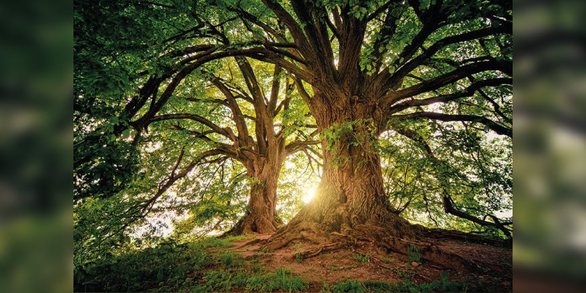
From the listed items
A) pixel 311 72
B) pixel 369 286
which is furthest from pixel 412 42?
pixel 369 286

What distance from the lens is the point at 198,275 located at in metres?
5.59

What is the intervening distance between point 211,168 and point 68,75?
42.7 feet

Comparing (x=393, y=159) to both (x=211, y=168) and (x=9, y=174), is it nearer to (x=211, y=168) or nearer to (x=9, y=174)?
(x=9, y=174)

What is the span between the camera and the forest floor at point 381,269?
4676 millimetres

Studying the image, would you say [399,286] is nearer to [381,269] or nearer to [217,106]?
[381,269]

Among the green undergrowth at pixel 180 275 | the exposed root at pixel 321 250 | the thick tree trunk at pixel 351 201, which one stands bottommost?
the green undergrowth at pixel 180 275

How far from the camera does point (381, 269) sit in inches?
215

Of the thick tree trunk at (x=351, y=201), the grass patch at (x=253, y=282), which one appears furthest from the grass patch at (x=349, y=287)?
the thick tree trunk at (x=351, y=201)

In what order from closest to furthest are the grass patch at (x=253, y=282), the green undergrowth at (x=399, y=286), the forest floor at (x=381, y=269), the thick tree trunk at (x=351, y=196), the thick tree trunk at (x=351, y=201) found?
the green undergrowth at (x=399, y=286), the forest floor at (x=381, y=269), the grass patch at (x=253, y=282), the thick tree trunk at (x=351, y=201), the thick tree trunk at (x=351, y=196)

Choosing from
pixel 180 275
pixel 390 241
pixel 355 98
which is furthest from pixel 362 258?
pixel 355 98

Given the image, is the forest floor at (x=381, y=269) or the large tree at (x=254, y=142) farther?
the large tree at (x=254, y=142)

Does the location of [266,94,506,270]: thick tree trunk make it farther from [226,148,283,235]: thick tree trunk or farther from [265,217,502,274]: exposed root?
[226,148,283,235]: thick tree trunk

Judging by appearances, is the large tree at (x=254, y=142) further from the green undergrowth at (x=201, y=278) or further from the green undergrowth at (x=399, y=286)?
the green undergrowth at (x=399, y=286)

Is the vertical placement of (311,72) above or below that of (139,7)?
below
